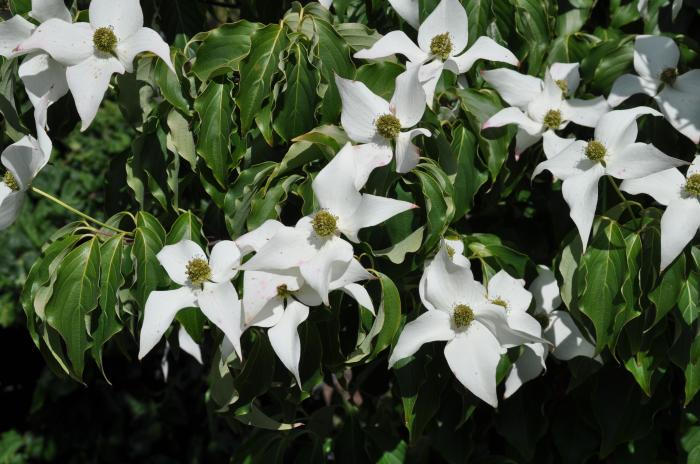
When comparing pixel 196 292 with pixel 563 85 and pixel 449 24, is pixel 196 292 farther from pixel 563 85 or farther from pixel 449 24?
pixel 563 85

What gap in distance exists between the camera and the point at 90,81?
4.39 ft

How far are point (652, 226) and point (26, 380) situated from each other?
8.24 feet

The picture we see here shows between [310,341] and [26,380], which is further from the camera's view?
[26,380]

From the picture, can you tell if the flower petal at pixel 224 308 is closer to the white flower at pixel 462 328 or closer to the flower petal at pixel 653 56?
the white flower at pixel 462 328

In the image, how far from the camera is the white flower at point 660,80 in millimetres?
1511

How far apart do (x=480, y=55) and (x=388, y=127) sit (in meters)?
0.24

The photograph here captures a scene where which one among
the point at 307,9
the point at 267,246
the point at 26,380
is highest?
the point at 307,9

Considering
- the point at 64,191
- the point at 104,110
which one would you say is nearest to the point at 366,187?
the point at 64,191

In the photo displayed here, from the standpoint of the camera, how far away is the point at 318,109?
1411 millimetres

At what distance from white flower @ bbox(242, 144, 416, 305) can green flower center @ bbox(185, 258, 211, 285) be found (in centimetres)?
13

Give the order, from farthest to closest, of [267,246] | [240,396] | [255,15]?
[255,15] → [240,396] → [267,246]

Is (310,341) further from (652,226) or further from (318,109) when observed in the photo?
(652,226)

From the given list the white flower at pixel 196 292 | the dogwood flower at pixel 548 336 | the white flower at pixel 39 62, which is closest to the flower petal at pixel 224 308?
the white flower at pixel 196 292

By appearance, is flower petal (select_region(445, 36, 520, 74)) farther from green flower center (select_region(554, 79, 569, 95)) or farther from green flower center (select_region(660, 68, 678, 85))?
green flower center (select_region(660, 68, 678, 85))
